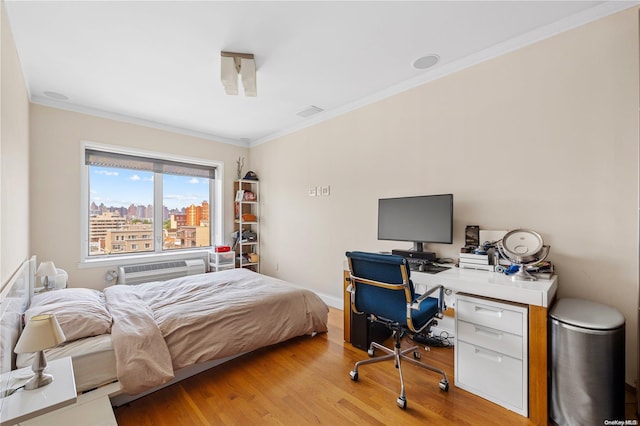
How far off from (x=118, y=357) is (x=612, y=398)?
9.22 feet

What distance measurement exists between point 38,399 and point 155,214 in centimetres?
349

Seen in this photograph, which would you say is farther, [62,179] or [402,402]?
[62,179]

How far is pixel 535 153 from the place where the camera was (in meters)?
2.17

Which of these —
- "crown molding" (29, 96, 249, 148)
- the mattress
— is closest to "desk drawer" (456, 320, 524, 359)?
the mattress

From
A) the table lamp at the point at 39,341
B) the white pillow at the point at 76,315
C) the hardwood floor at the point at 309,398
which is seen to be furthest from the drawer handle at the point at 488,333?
the white pillow at the point at 76,315

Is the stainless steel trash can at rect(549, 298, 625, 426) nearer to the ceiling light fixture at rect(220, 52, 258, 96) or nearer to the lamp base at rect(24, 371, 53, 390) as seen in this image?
the lamp base at rect(24, 371, 53, 390)

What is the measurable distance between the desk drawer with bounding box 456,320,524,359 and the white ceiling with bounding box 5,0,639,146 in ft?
7.27

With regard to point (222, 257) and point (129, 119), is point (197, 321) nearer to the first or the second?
point (222, 257)

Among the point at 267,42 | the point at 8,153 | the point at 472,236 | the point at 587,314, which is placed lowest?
the point at 587,314

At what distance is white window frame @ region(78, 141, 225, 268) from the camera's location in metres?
3.52

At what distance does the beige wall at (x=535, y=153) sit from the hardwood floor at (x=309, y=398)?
1.09 m

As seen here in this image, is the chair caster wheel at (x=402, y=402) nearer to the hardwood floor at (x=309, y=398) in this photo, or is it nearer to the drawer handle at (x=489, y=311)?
the hardwood floor at (x=309, y=398)

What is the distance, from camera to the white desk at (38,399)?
102cm

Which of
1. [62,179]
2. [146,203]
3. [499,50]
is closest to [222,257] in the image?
[146,203]
